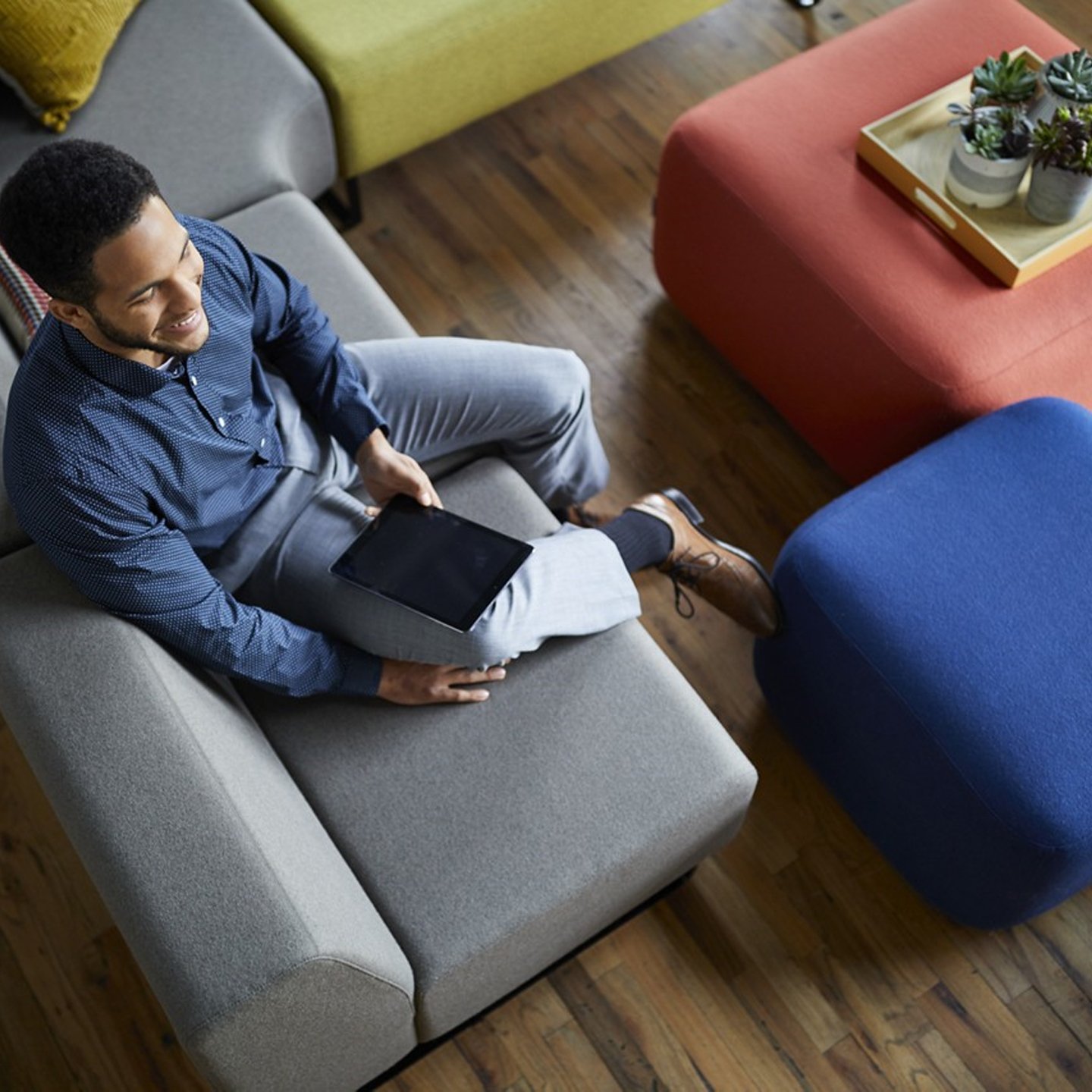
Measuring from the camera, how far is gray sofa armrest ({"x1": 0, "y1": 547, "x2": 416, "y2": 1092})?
1.32 meters

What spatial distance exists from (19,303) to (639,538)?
0.96 metres

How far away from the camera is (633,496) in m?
2.38

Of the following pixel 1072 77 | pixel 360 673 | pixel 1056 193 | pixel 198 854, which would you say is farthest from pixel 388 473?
pixel 1072 77

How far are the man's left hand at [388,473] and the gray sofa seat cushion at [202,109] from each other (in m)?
0.66

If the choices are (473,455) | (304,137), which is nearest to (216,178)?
(304,137)

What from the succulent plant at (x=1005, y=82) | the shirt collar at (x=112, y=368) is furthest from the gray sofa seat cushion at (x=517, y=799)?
the succulent plant at (x=1005, y=82)

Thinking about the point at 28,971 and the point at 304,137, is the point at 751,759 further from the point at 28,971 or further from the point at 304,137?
the point at 304,137

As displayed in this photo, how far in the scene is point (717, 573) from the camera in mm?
Answer: 1996

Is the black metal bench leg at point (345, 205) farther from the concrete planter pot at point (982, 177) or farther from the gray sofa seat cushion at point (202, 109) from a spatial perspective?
the concrete planter pot at point (982, 177)

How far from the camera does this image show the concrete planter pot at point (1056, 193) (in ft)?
6.48

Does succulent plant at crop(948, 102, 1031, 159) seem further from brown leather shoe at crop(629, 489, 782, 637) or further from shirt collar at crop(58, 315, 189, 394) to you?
shirt collar at crop(58, 315, 189, 394)

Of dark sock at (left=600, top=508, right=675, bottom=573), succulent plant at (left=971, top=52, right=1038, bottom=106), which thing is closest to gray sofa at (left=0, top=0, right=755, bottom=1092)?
dark sock at (left=600, top=508, right=675, bottom=573)

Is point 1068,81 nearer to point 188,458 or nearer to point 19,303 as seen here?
point 188,458

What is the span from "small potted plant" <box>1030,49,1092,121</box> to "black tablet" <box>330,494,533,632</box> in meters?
1.13
